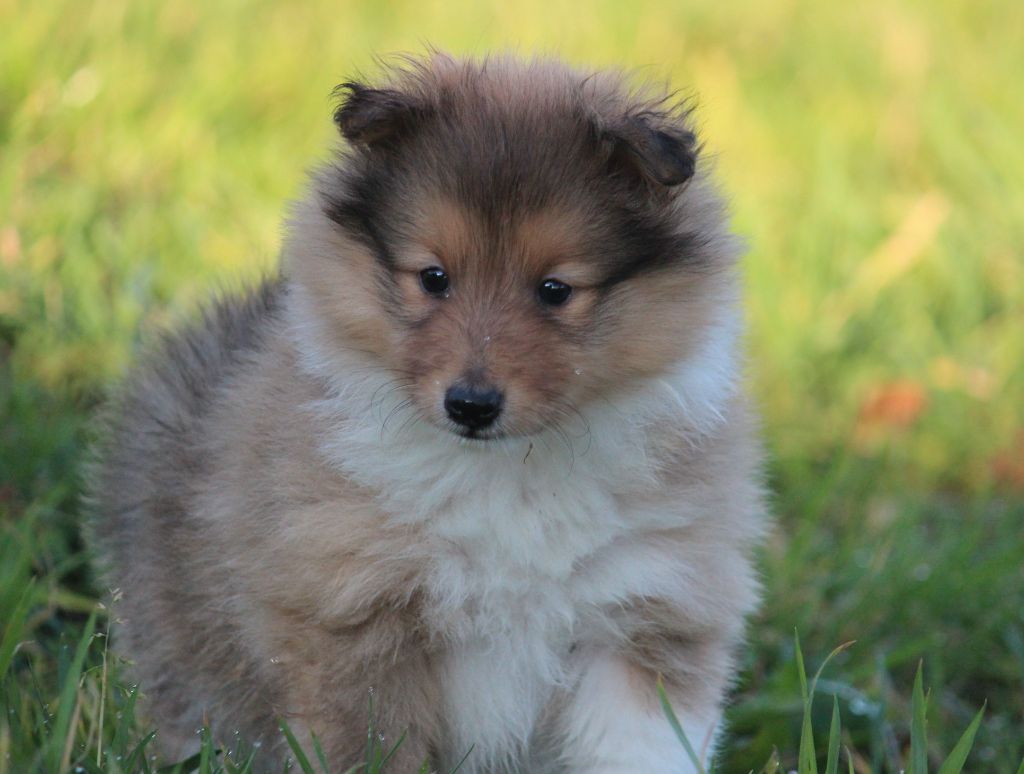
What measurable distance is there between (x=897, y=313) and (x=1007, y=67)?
7.84 ft

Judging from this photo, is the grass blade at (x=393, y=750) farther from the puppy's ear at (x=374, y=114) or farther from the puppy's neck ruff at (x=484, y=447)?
the puppy's ear at (x=374, y=114)

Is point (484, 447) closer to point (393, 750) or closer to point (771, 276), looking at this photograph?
point (393, 750)

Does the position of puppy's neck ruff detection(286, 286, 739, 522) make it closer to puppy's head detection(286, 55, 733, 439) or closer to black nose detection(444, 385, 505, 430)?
puppy's head detection(286, 55, 733, 439)

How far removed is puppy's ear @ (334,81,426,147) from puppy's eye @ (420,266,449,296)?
0.32 meters

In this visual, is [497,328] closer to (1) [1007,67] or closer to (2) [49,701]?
(2) [49,701]

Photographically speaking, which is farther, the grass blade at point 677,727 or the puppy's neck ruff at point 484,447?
the puppy's neck ruff at point 484,447

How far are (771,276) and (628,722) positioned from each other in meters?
3.30

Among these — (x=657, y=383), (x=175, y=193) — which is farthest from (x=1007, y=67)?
(x=657, y=383)

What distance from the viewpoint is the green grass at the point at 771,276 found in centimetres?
387

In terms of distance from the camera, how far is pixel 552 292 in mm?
2783

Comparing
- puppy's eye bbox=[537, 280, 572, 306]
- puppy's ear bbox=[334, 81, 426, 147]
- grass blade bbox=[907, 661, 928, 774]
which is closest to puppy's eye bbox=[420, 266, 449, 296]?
puppy's eye bbox=[537, 280, 572, 306]

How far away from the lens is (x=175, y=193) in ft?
18.4

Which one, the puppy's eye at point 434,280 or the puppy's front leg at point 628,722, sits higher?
the puppy's eye at point 434,280

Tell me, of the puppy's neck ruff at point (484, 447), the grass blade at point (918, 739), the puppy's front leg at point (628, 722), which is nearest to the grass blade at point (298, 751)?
the puppy's neck ruff at point (484, 447)
